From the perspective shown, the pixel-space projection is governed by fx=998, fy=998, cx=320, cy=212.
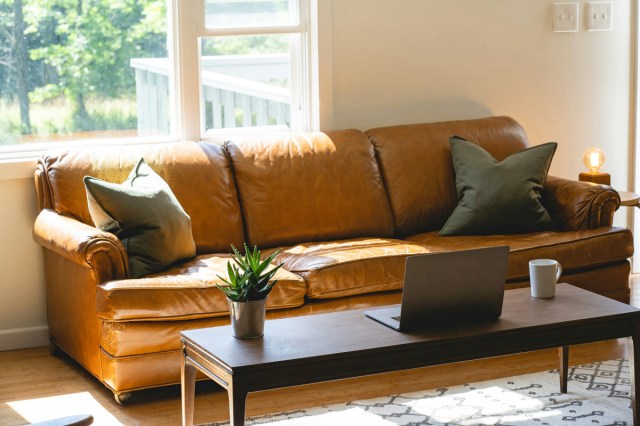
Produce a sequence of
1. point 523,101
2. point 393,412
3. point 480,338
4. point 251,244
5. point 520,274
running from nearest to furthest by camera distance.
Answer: point 480,338 → point 393,412 → point 520,274 → point 251,244 → point 523,101

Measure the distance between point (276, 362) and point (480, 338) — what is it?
0.63 m

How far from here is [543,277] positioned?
10.8 ft

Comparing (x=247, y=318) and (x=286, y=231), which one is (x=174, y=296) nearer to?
(x=247, y=318)

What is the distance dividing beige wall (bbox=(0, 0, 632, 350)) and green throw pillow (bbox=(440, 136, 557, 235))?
67cm

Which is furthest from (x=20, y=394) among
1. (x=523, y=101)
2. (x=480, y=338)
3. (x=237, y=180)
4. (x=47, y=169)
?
(x=523, y=101)

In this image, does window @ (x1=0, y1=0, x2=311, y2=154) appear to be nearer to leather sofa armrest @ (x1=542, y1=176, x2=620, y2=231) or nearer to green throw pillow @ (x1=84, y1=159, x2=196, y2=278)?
green throw pillow @ (x1=84, y1=159, x2=196, y2=278)

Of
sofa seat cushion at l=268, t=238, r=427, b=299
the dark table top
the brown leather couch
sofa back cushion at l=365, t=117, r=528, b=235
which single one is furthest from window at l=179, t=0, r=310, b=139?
the dark table top

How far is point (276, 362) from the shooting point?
2672 millimetres

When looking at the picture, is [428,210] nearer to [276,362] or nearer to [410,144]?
[410,144]

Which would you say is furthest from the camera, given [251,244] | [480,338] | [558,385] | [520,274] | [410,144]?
[410,144]

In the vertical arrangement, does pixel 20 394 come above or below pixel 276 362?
below

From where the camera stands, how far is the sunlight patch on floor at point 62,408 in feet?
11.5

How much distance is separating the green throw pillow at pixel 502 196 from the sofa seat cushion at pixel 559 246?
63 millimetres

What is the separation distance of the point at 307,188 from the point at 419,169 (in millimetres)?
567
